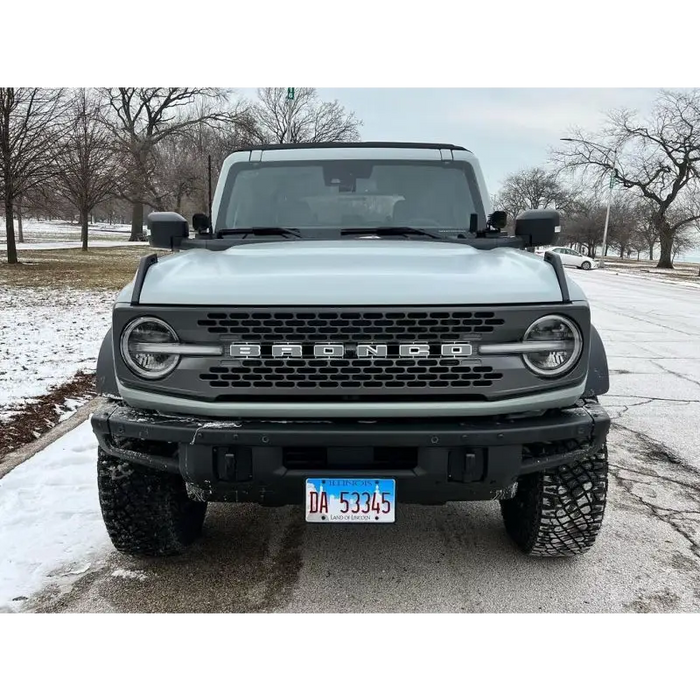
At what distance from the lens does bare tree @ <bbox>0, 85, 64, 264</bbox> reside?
61.2ft

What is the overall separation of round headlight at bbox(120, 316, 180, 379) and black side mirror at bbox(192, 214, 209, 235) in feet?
5.75

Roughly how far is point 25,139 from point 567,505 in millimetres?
21081

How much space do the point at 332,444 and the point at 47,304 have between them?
10.6 meters

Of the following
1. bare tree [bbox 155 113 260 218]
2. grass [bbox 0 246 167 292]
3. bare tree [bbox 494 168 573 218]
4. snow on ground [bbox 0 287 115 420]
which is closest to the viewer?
snow on ground [bbox 0 287 115 420]

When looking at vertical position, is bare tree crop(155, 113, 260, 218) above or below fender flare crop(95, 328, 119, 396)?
above

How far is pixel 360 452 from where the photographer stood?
2.42m

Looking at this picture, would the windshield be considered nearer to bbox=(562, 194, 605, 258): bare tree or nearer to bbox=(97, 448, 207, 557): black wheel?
bbox=(97, 448, 207, 557): black wheel

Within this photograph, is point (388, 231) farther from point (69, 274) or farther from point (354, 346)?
point (69, 274)

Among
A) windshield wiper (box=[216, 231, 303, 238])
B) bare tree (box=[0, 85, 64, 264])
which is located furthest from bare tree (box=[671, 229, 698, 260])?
windshield wiper (box=[216, 231, 303, 238])

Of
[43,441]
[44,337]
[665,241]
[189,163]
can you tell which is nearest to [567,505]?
[43,441]

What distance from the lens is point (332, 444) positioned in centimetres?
237

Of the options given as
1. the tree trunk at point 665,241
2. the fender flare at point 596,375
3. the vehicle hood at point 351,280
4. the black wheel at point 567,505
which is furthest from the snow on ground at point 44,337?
the tree trunk at point 665,241

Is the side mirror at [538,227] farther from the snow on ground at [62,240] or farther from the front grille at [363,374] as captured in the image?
the snow on ground at [62,240]

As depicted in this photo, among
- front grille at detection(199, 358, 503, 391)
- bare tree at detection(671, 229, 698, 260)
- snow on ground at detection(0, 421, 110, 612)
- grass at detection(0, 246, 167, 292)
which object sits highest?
bare tree at detection(671, 229, 698, 260)
